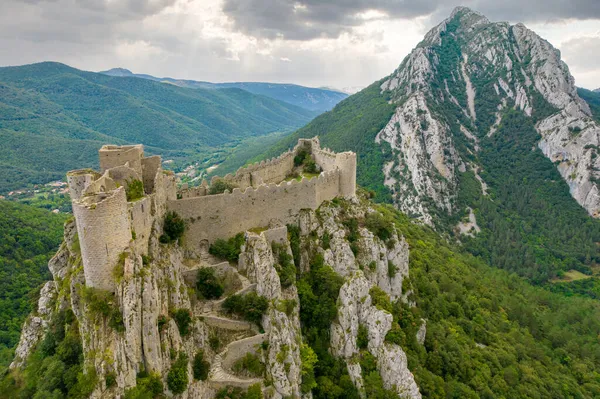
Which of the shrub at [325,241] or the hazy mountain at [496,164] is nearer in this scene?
the shrub at [325,241]

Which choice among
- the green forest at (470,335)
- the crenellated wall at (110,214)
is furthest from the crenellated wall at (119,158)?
the green forest at (470,335)

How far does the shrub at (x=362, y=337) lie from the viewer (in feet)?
128

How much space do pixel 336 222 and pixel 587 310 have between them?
83839 millimetres

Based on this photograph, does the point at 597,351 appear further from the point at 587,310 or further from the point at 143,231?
the point at 143,231

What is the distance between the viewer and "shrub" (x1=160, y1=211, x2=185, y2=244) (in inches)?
1254

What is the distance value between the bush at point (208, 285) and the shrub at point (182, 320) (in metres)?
3.70

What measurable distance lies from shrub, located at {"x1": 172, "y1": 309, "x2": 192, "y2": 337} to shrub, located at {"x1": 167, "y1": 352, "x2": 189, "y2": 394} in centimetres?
189

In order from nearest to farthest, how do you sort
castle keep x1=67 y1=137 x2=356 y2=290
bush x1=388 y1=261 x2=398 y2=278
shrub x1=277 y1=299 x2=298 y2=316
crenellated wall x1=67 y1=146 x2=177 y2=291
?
crenellated wall x1=67 y1=146 x2=177 y2=291 < castle keep x1=67 y1=137 x2=356 y2=290 < shrub x1=277 y1=299 x2=298 y2=316 < bush x1=388 y1=261 x2=398 y2=278

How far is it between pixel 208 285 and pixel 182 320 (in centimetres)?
452

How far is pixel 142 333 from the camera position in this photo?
979 inches

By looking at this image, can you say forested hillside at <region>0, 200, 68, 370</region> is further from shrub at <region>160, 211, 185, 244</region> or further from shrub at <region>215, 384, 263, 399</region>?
shrub at <region>215, 384, 263, 399</region>

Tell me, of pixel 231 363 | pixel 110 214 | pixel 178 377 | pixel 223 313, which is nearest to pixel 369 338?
pixel 231 363

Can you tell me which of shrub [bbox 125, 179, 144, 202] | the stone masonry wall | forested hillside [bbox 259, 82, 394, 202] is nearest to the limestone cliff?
the stone masonry wall

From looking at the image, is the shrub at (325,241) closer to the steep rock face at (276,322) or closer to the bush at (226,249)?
the steep rock face at (276,322)
